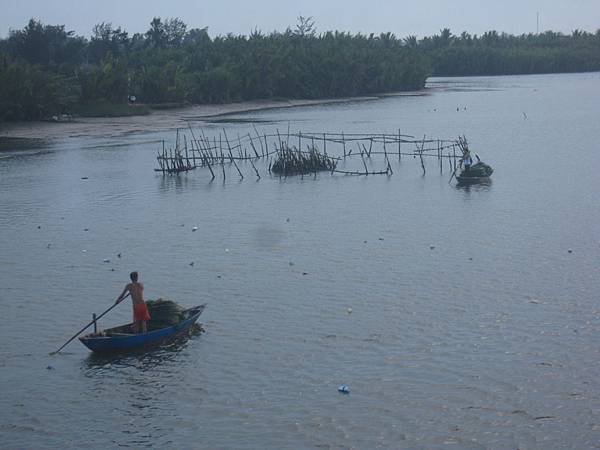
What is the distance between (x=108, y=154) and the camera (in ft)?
171

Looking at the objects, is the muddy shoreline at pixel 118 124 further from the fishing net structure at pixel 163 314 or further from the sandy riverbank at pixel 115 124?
→ the fishing net structure at pixel 163 314

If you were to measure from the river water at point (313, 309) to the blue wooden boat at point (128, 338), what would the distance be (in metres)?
0.28

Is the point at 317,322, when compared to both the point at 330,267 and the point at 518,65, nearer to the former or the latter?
the point at 330,267

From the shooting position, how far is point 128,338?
60.8ft

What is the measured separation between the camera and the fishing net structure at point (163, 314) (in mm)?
19172

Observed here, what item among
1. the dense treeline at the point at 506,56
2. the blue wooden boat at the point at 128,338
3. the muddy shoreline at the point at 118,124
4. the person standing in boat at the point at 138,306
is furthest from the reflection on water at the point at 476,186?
the dense treeline at the point at 506,56

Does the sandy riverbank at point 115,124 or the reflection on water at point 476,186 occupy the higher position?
the sandy riverbank at point 115,124

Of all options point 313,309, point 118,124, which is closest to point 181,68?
point 118,124

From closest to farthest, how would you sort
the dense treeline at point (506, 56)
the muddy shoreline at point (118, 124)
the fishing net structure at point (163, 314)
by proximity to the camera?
the fishing net structure at point (163, 314) → the muddy shoreline at point (118, 124) → the dense treeline at point (506, 56)

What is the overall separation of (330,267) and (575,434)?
443 inches

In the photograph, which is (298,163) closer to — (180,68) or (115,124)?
(115,124)

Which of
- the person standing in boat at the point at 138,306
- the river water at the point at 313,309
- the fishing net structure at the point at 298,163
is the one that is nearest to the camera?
the river water at the point at 313,309

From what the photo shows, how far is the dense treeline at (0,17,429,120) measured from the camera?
64.6 meters

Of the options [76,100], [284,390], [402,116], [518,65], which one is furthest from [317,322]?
[518,65]
